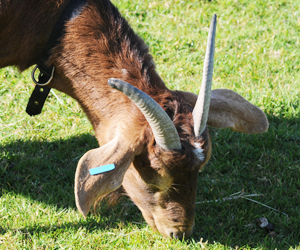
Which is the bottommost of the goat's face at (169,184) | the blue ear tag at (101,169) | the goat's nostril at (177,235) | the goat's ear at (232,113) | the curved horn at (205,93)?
the goat's nostril at (177,235)

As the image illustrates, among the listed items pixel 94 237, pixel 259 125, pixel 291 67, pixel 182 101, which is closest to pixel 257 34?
pixel 291 67

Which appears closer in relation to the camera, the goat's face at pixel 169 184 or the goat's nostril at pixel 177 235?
the goat's face at pixel 169 184

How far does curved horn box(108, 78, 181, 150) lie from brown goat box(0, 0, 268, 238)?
1cm

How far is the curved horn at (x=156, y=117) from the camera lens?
3412 mm

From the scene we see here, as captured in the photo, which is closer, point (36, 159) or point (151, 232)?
point (151, 232)

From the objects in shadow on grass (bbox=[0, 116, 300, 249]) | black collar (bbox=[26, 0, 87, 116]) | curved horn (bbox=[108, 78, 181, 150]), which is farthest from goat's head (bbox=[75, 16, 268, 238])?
black collar (bbox=[26, 0, 87, 116])

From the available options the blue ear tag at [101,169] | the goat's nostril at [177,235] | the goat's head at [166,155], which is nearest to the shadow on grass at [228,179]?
the goat's nostril at [177,235]

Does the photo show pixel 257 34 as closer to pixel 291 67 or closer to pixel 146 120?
pixel 291 67

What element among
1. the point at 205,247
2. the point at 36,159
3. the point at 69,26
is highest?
the point at 69,26

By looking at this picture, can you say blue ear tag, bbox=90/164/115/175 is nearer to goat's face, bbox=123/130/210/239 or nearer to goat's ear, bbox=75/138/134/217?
goat's ear, bbox=75/138/134/217

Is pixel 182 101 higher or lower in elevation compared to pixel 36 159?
higher

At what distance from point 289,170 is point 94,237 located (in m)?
2.93

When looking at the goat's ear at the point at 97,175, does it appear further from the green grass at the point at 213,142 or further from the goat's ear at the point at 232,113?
the green grass at the point at 213,142

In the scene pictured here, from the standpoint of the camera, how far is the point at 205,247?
471 cm
